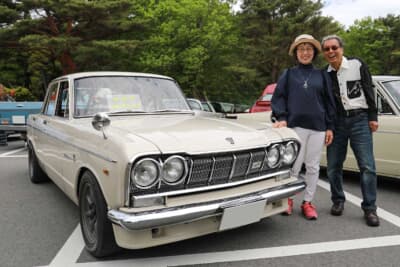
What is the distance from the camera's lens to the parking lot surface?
9.70 feet

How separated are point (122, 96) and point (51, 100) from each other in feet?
5.28

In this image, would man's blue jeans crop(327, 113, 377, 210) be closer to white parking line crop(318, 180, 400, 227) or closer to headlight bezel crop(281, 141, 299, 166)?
white parking line crop(318, 180, 400, 227)

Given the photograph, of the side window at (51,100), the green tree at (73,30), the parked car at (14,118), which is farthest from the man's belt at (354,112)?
the green tree at (73,30)

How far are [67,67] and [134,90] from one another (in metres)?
20.9

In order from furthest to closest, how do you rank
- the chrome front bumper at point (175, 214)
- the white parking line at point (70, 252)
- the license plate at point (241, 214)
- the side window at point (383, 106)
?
the side window at point (383, 106), the white parking line at point (70, 252), the license plate at point (241, 214), the chrome front bumper at point (175, 214)

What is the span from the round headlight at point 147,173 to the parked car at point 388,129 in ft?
12.0

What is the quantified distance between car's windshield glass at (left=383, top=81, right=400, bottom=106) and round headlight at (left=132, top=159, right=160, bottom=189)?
3887mm

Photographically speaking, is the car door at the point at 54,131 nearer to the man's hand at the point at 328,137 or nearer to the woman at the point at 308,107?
the woman at the point at 308,107

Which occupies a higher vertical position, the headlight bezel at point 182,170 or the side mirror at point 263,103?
the side mirror at point 263,103

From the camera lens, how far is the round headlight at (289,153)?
131 inches

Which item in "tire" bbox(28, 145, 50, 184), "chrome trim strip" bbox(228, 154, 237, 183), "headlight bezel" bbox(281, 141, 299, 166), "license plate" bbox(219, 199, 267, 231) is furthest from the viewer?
"tire" bbox(28, 145, 50, 184)

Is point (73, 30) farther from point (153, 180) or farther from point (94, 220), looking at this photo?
point (153, 180)

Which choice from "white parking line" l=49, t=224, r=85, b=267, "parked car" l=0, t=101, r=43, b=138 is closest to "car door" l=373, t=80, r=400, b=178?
"white parking line" l=49, t=224, r=85, b=267

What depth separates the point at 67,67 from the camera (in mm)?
23094
